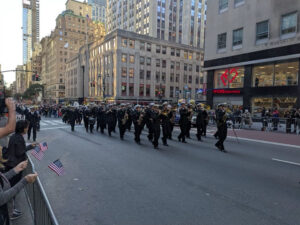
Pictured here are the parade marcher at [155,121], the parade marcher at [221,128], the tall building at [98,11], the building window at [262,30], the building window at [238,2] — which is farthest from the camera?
the tall building at [98,11]

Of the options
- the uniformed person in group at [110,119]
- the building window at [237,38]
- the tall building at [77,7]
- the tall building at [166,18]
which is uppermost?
the tall building at [77,7]

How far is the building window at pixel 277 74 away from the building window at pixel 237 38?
12.6ft

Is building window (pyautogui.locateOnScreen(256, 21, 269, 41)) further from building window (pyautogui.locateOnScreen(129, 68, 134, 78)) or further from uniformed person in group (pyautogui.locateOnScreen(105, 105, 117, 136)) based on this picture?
building window (pyautogui.locateOnScreen(129, 68, 134, 78))

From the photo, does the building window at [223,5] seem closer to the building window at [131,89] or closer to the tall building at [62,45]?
the building window at [131,89]

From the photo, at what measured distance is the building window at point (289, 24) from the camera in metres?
21.2

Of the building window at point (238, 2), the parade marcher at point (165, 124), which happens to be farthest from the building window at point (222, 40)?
the parade marcher at point (165, 124)

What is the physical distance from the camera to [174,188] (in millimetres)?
4840

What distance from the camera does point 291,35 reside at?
2139 cm

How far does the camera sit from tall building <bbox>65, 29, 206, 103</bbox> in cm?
4753

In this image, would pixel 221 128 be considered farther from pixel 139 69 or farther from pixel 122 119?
pixel 139 69

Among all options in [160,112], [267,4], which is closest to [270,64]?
[267,4]

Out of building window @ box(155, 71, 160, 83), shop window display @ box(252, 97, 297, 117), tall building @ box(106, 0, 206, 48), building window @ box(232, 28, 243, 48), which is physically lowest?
shop window display @ box(252, 97, 297, 117)

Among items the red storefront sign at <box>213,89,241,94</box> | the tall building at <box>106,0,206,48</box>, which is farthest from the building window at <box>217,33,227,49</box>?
the tall building at <box>106,0,206,48</box>

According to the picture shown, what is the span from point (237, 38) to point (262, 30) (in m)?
3.06
